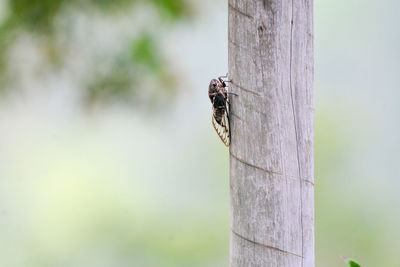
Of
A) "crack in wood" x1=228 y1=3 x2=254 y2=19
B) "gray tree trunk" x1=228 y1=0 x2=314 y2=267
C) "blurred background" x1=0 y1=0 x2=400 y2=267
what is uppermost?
"blurred background" x1=0 y1=0 x2=400 y2=267

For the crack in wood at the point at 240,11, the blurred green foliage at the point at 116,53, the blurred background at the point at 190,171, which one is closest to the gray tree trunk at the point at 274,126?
the crack in wood at the point at 240,11

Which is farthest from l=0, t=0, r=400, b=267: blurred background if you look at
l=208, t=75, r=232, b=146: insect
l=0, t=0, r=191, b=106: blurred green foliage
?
l=208, t=75, r=232, b=146: insect

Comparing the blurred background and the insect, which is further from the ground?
the blurred background

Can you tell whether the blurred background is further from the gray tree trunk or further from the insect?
the gray tree trunk

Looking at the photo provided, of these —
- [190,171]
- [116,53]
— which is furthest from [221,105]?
[190,171]

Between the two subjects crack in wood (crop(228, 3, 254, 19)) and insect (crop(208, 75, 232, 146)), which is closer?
crack in wood (crop(228, 3, 254, 19))

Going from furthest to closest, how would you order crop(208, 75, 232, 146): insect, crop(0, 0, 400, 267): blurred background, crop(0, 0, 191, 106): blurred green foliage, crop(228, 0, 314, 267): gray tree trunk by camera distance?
crop(0, 0, 400, 267): blurred background, crop(0, 0, 191, 106): blurred green foliage, crop(208, 75, 232, 146): insect, crop(228, 0, 314, 267): gray tree trunk

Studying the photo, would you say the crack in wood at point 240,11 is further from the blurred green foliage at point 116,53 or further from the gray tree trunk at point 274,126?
the blurred green foliage at point 116,53
